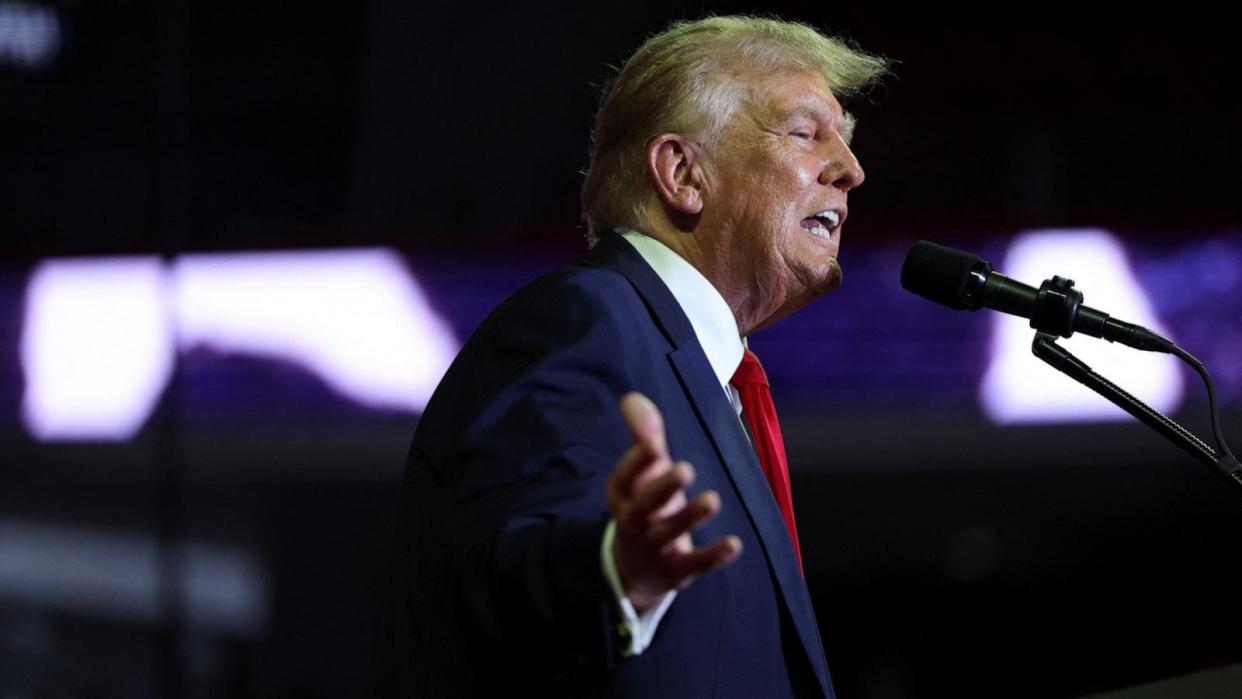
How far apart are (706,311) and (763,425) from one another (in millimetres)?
141

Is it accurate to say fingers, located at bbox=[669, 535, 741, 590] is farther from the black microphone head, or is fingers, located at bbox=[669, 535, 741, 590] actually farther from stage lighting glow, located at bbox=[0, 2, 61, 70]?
stage lighting glow, located at bbox=[0, 2, 61, 70]

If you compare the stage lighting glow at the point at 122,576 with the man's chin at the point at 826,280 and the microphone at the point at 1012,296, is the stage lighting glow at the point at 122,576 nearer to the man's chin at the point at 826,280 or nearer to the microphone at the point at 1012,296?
the man's chin at the point at 826,280

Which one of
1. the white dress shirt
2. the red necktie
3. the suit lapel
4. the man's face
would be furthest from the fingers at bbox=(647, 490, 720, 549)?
the man's face

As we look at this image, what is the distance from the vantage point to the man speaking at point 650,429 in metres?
0.97

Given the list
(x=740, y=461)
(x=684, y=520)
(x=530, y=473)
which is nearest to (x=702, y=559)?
(x=684, y=520)

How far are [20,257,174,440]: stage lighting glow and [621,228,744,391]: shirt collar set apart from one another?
1735 mm

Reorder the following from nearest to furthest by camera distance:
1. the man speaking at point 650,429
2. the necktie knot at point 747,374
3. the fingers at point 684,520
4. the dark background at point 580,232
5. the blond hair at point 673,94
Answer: the fingers at point 684,520, the man speaking at point 650,429, the necktie knot at point 747,374, the blond hair at point 673,94, the dark background at point 580,232

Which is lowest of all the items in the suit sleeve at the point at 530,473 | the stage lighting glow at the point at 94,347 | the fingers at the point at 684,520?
the stage lighting glow at the point at 94,347

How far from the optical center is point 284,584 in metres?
2.91

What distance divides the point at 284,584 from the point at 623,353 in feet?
6.24

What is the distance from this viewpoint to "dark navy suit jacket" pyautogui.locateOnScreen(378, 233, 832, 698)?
101 centimetres

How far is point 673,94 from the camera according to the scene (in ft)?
5.33

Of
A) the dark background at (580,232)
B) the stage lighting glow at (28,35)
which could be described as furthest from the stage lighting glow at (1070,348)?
the stage lighting glow at (28,35)

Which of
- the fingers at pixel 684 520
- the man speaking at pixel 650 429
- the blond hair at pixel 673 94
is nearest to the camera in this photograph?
the fingers at pixel 684 520
